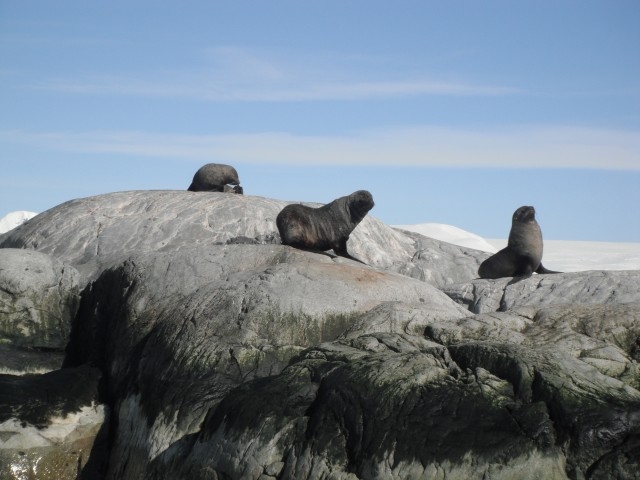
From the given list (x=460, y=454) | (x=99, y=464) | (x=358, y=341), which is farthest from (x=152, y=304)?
(x=460, y=454)

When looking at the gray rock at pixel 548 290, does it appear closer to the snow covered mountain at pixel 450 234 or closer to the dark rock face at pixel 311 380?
the dark rock face at pixel 311 380

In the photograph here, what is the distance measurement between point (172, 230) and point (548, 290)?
20.6 feet

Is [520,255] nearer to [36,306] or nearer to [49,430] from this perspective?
[36,306]

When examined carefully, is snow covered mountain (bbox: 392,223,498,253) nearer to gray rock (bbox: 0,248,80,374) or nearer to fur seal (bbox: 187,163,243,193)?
fur seal (bbox: 187,163,243,193)

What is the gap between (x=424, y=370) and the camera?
6.77 m

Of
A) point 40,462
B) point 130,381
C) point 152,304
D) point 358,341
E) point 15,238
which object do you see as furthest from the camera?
point 15,238

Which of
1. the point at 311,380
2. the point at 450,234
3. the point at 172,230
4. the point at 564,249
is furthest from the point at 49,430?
the point at 564,249

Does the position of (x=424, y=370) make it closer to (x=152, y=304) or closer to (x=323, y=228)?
(x=152, y=304)

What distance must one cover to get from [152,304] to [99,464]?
182 cm

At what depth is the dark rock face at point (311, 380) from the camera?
6.15 meters

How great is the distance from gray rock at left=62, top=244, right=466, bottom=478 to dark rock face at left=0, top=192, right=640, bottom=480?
20 millimetres

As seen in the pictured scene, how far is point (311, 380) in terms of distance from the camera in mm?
7117

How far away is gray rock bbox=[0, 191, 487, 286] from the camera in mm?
16125

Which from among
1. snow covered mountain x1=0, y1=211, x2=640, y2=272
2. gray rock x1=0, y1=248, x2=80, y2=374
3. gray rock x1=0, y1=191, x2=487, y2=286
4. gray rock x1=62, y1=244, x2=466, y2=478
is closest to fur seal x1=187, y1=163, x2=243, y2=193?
gray rock x1=0, y1=191, x2=487, y2=286
